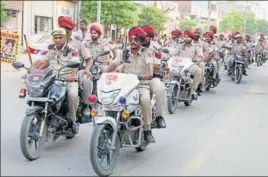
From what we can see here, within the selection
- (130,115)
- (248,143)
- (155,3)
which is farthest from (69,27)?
(155,3)

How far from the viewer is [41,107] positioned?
198 inches

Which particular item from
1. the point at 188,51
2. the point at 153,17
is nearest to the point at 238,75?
the point at 188,51

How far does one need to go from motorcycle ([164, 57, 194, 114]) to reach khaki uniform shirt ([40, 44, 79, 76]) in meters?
3.56

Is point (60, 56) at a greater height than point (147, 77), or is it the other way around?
point (60, 56)

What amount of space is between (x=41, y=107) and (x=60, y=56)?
831 millimetres

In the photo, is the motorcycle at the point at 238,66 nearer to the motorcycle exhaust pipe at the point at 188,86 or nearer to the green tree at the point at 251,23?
the green tree at the point at 251,23

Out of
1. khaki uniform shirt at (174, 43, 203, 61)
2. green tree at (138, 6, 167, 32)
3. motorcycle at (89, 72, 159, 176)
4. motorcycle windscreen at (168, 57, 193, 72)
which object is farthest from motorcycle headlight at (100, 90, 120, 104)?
green tree at (138, 6, 167, 32)

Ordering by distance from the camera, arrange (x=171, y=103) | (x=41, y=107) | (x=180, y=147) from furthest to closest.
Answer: (x=171, y=103), (x=180, y=147), (x=41, y=107)

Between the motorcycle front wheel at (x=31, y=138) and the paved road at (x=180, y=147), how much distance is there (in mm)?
79

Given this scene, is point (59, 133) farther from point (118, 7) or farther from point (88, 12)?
point (118, 7)

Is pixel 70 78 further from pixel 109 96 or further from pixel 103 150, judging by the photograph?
pixel 103 150

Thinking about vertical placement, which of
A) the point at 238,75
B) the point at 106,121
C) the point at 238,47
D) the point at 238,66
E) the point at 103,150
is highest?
the point at 238,47

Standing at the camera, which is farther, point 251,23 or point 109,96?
point 251,23

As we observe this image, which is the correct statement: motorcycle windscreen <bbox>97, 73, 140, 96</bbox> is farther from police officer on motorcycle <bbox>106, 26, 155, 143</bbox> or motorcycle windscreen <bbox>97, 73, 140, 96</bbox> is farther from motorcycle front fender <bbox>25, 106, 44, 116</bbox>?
motorcycle front fender <bbox>25, 106, 44, 116</bbox>
